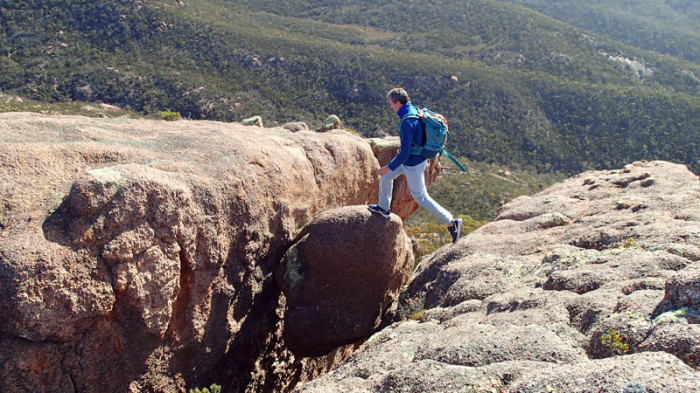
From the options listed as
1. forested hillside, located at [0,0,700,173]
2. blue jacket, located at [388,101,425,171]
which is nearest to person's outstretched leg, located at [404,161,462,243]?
blue jacket, located at [388,101,425,171]

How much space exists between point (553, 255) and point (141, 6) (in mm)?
53989

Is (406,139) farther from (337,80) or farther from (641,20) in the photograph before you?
(641,20)

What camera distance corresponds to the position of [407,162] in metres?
9.60

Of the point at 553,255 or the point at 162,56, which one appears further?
the point at 162,56

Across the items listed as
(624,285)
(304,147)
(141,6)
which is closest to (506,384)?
(624,285)

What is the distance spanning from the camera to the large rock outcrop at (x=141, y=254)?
21.2ft

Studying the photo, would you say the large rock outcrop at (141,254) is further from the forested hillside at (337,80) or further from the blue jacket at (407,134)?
the forested hillside at (337,80)

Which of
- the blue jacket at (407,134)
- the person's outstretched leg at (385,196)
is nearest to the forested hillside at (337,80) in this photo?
the person's outstretched leg at (385,196)

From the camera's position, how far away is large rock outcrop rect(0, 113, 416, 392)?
6.48 metres

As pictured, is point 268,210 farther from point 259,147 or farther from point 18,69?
point 18,69

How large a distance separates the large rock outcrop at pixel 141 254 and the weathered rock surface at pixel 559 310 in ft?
8.43

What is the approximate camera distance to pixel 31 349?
6.43m

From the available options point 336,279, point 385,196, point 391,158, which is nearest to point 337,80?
point 391,158

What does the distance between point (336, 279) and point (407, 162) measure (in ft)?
8.57
